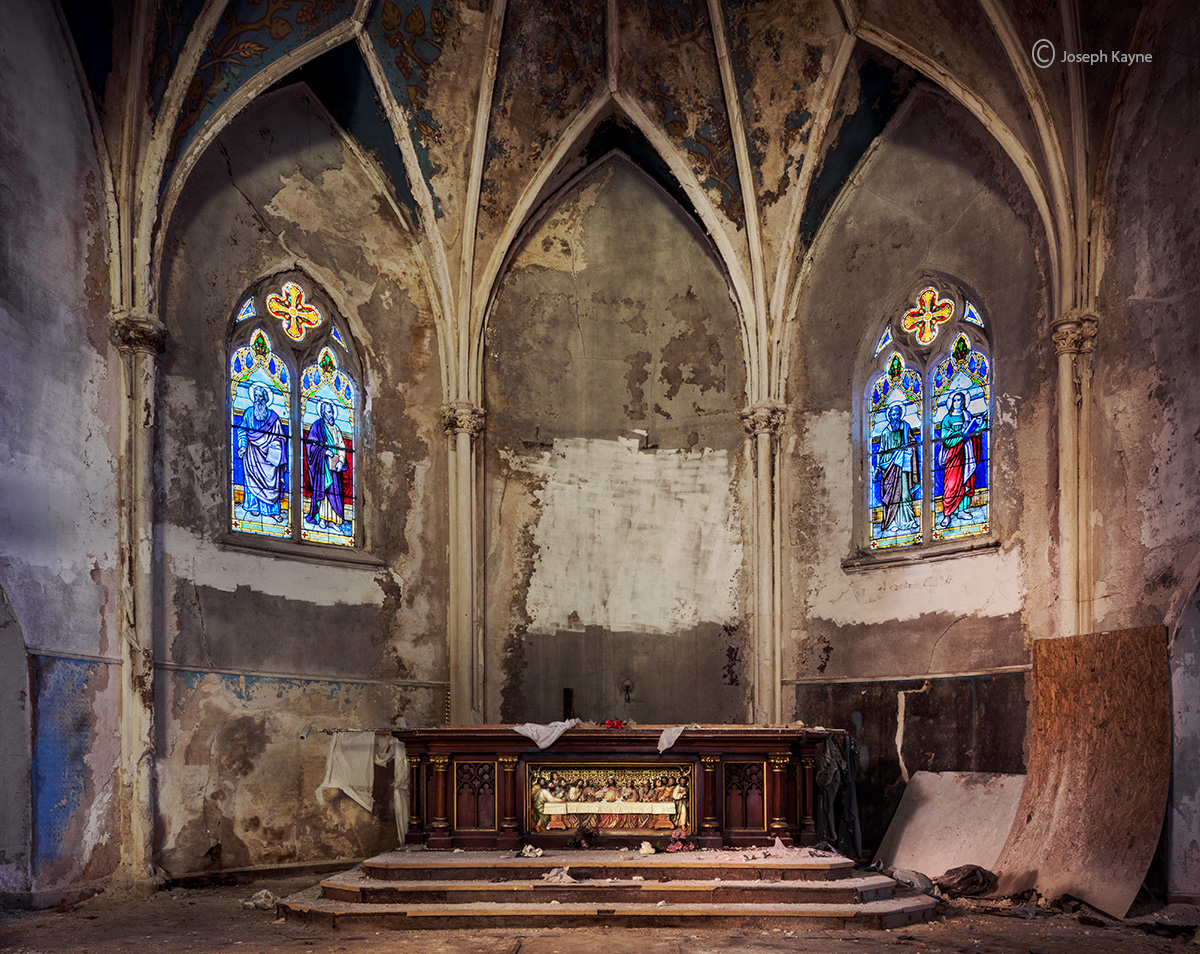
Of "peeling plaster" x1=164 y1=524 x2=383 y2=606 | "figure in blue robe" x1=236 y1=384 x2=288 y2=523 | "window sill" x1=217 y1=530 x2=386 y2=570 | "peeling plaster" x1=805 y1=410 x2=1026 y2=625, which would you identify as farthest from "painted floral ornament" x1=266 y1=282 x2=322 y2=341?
"peeling plaster" x1=805 y1=410 x2=1026 y2=625

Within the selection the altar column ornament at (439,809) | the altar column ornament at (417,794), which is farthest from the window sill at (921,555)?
the altar column ornament at (417,794)

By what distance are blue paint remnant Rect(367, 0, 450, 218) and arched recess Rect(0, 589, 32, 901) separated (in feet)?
22.8

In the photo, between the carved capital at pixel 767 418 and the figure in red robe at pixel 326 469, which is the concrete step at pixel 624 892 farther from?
the carved capital at pixel 767 418

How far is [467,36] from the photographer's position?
43.8ft

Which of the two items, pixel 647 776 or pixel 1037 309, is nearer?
pixel 647 776

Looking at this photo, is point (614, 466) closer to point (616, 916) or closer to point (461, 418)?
point (461, 418)

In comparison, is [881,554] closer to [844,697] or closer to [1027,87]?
[844,697]

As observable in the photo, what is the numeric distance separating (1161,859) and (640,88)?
971 centimetres

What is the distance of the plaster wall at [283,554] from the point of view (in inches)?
448

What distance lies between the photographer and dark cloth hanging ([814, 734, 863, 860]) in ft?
36.3

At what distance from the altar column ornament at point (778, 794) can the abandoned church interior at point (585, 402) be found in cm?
11

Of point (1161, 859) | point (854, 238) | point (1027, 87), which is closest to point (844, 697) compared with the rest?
point (1161, 859)

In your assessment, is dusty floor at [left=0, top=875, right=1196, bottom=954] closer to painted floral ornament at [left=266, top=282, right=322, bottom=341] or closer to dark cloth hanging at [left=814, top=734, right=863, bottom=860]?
dark cloth hanging at [left=814, top=734, right=863, bottom=860]

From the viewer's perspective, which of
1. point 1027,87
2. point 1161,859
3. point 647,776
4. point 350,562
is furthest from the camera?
point 350,562
